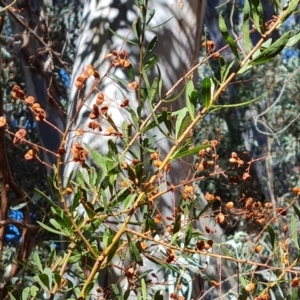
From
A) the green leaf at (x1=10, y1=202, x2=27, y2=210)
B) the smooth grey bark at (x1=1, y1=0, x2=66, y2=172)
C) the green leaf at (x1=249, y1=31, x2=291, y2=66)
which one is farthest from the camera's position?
the smooth grey bark at (x1=1, y1=0, x2=66, y2=172)

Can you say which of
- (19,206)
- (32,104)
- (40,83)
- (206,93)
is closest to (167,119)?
(206,93)

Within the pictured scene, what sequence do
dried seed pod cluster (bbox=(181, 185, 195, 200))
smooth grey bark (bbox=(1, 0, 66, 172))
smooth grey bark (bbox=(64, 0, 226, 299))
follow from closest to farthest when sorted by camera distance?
dried seed pod cluster (bbox=(181, 185, 195, 200)) → smooth grey bark (bbox=(64, 0, 226, 299)) → smooth grey bark (bbox=(1, 0, 66, 172))

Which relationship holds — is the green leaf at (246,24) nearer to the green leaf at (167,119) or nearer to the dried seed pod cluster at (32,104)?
the green leaf at (167,119)

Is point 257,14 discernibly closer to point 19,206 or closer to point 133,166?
point 133,166

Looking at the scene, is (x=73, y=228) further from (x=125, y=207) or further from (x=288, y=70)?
(x=288, y=70)

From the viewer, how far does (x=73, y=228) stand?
24.6 inches

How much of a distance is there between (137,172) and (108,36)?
0.67 m

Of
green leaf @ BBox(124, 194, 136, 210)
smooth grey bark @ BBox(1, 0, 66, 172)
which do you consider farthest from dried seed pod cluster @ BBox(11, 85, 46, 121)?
smooth grey bark @ BBox(1, 0, 66, 172)

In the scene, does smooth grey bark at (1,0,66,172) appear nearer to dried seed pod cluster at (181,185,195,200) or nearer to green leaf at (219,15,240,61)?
dried seed pod cluster at (181,185,195,200)

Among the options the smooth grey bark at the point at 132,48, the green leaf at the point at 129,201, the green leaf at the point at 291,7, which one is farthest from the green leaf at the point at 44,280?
the smooth grey bark at the point at 132,48

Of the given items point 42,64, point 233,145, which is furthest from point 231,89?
point 42,64

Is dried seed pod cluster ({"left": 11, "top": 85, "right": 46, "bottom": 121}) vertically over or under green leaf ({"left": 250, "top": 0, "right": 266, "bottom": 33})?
over

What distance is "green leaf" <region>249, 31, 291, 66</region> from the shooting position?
1.81 feet

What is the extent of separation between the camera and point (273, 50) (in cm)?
56
